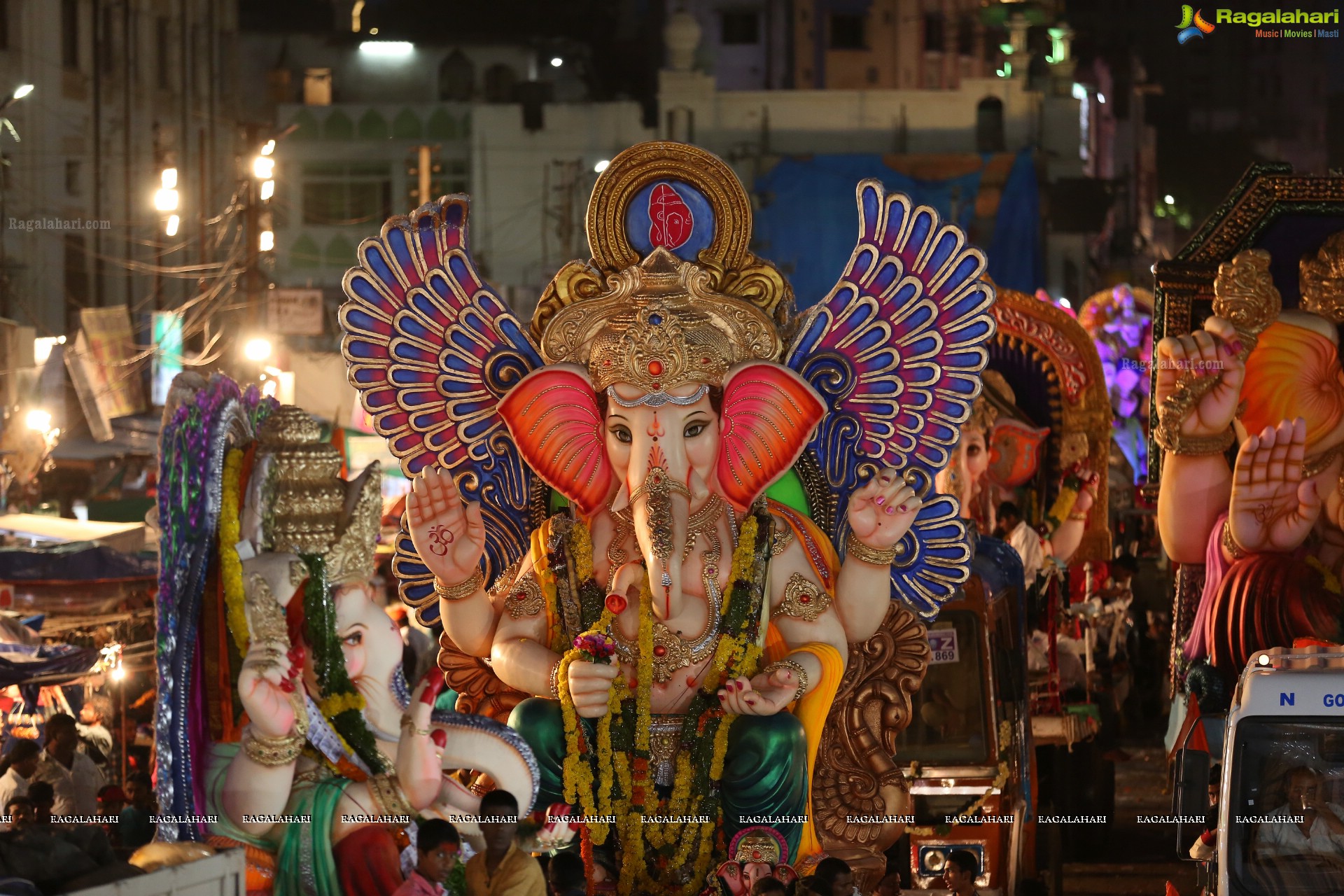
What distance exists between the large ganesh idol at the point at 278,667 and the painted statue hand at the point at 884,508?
192cm

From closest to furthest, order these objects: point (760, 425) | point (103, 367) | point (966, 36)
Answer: point (760, 425), point (103, 367), point (966, 36)

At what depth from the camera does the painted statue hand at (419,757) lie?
6504 mm

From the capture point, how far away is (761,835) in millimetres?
7559

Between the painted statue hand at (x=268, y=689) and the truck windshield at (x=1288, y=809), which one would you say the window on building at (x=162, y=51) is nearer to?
the painted statue hand at (x=268, y=689)

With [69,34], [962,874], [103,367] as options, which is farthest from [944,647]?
[69,34]

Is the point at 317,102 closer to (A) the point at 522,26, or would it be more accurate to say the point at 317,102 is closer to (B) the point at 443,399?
(A) the point at 522,26

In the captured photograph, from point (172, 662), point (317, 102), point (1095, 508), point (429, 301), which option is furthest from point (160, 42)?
point (172, 662)

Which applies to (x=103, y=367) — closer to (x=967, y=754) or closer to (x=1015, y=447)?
(x=1015, y=447)

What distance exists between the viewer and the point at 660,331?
7.94 meters

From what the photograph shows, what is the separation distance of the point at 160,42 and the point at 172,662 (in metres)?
28.8

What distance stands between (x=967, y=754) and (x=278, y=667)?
4107 mm

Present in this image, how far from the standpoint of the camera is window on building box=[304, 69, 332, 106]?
38.6 metres

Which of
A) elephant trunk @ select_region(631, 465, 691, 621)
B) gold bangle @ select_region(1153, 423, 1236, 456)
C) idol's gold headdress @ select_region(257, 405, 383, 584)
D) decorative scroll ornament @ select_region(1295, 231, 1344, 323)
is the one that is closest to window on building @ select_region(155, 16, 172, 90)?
decorative scroll ornament @ select_region(1295, 231, 1344, 323)

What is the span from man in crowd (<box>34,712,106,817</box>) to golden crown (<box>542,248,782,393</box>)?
12.1ft
